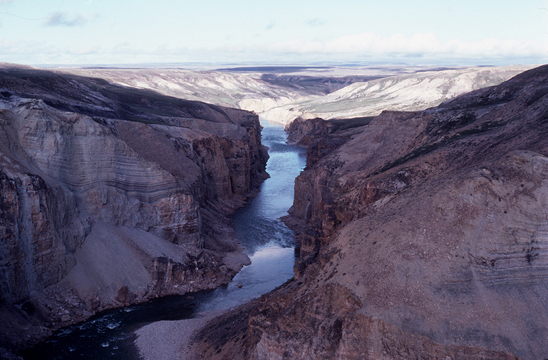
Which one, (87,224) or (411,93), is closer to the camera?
(87,224)

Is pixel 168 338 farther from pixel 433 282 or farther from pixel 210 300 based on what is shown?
pixel 433 282

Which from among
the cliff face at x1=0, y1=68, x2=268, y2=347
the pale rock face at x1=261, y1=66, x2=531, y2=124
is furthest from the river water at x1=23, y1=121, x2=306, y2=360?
the pale rock face at x1=261, y1=66, x2=531, y2=124

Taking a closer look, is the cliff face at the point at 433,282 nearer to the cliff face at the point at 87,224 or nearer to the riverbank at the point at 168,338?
the riverbank at the point at 168,338

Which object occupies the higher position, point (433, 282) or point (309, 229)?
point (433, 282)

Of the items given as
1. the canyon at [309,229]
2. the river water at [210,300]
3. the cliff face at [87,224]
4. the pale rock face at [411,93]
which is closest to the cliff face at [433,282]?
the canyon at [309,229]

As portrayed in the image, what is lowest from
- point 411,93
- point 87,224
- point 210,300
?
point 210,300

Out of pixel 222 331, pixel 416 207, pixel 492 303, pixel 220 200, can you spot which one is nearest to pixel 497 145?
pixel 416 207

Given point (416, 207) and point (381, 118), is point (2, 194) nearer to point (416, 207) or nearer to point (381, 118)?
point (416, 207)

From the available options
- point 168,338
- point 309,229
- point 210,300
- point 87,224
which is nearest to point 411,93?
point 309,229
